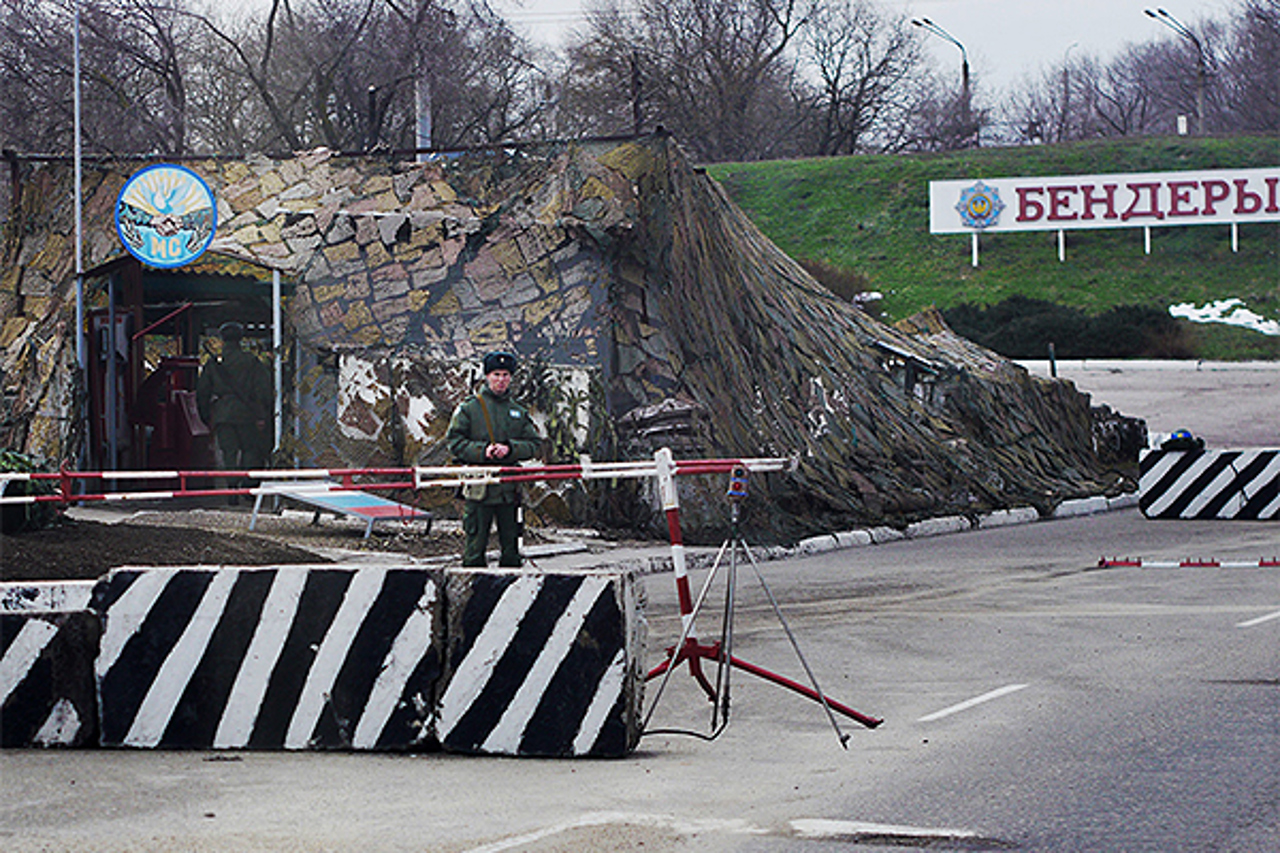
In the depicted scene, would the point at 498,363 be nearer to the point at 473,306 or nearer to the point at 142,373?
the point at 473,306

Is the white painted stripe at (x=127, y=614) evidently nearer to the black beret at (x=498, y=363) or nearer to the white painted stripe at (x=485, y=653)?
the white painted stripe at (x=485, y=653)

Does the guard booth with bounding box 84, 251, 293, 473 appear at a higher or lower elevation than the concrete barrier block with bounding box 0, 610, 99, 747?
higher

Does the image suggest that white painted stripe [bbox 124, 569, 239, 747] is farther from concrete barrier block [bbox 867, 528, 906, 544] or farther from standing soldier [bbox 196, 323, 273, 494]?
concrete barrier block [bbox 867, 528, 906, 544]

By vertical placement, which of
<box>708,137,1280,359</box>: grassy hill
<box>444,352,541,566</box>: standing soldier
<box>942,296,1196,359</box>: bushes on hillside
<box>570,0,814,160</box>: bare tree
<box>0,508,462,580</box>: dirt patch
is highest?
<box>570,0,814,160</box>: bare tree

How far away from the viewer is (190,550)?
1488cm

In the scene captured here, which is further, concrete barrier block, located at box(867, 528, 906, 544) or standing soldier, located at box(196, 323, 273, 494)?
concrete barrier block, located at box(867, 528, 906, 544)

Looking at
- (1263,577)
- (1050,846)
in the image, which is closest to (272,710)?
(1050,846)

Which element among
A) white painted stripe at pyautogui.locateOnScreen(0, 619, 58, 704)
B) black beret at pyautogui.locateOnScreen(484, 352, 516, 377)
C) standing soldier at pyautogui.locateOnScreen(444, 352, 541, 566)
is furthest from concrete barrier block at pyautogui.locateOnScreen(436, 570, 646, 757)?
black beret at pyautogui.locateOnScreen(484, 352, 516, 377)

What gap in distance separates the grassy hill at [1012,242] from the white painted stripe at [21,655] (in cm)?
4915

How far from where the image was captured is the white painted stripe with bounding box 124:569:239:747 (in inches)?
310

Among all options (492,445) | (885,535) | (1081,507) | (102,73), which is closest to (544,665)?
(492,445)

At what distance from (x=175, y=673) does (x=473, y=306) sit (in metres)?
12.7

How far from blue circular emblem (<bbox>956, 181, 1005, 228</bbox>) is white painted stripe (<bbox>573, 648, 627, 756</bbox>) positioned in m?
57.0

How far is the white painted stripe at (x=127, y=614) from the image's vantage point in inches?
313
